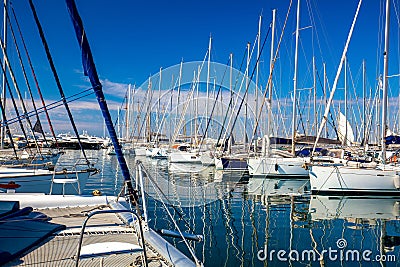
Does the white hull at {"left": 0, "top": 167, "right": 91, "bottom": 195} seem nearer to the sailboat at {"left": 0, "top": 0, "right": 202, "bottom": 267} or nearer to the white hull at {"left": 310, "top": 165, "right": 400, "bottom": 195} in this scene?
the sailboat at {"left": 0, "top": 0, "right": 202, "bottom": 267}

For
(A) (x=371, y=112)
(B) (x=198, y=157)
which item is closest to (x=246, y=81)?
(B) (x=198, y=157)

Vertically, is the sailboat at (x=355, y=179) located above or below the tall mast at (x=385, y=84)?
below

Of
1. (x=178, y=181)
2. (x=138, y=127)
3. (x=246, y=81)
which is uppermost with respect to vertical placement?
(x=246, y=81)

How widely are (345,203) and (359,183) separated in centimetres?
258

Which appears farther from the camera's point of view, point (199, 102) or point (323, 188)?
point (199, 102)

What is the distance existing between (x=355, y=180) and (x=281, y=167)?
8.31 m

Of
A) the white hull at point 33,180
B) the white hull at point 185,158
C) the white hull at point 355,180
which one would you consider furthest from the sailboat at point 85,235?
the white hull at point 185,158

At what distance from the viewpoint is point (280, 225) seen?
46.6ft

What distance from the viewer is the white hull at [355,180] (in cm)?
2139

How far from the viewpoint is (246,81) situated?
39.0m

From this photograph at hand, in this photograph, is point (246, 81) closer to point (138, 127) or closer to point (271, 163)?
point (271, 163)

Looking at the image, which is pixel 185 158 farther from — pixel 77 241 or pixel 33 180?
pixel 77 241

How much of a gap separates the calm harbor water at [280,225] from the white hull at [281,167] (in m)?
4.40

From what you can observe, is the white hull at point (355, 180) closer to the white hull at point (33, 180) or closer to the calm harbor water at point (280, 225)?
the calm harbor water at point (280, 225)
